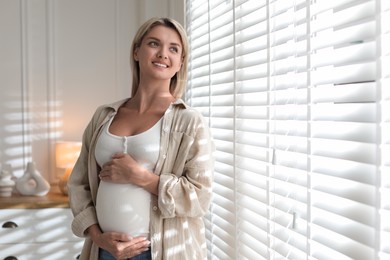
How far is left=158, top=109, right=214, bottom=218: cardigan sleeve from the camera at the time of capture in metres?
1.72

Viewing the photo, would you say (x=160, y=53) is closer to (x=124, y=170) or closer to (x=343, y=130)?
(x=124, y=170)

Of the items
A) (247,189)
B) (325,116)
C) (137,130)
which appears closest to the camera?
(325,116)

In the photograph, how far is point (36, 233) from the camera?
2.94 m

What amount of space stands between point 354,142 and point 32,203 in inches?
82.9

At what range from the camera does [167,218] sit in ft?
5.85

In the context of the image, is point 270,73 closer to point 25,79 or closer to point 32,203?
point 32,203

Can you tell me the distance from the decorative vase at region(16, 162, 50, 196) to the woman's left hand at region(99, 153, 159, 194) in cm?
147

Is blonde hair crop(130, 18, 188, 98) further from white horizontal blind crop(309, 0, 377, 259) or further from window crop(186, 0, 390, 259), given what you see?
white horizontal blind crop(309, 0, 377, 259)

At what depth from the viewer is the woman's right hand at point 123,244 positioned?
1736mm

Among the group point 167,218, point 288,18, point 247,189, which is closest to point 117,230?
point 167,218
